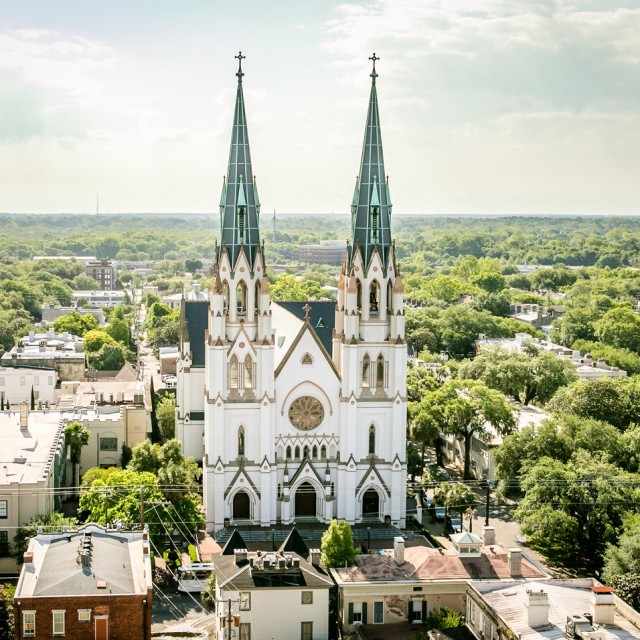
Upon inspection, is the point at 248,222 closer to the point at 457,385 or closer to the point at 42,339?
the point at 457,385

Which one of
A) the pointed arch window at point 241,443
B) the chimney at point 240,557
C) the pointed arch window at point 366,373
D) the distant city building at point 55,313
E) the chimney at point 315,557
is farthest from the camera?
the distant city building at point 55,313

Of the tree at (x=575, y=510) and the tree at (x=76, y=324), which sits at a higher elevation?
the tree at (x=76, y=324)

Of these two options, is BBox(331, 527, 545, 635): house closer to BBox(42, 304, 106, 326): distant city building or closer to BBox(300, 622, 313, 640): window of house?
BBox(300, 622, 313, 640): window of house

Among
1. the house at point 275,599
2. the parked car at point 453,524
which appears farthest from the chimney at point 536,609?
the parked car at point 453,524

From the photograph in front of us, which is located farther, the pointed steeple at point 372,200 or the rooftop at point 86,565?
the pointed steeple at point 372,200

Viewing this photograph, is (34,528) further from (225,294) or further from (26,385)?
(26,385)

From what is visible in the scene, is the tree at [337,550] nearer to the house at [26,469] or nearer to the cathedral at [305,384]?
the cathedral at [305,384]

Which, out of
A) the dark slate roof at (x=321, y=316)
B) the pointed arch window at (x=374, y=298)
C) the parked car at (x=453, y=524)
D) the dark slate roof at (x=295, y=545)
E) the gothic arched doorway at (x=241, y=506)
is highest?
the pointed arch window at (x=374, y=298)

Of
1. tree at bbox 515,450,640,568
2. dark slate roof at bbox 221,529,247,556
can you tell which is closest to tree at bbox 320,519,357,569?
dark slate roof at bbox 221,529,247,556
